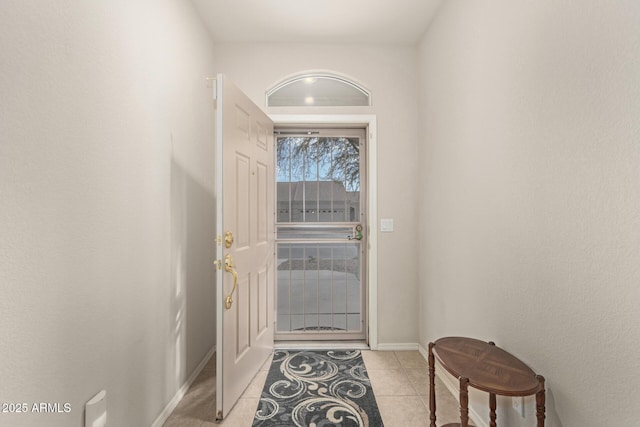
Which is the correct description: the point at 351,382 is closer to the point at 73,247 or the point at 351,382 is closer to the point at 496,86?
the point at 73,247

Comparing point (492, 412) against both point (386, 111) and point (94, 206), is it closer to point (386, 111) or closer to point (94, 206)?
point (94, 206)

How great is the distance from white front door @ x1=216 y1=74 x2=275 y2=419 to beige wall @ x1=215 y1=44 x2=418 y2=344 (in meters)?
0.61

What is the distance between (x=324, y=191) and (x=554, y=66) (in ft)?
6.59

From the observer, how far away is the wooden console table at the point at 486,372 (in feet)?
3.65

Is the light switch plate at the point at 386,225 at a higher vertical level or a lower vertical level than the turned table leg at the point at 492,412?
higher

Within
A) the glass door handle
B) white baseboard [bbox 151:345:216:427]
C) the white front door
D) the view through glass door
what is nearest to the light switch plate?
→ the view through glass door

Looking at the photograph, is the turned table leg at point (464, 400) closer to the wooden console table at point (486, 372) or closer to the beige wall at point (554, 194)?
the wooden console table at point (486, 372)

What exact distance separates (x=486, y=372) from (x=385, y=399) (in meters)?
0.98

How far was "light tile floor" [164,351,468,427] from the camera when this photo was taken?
1.75m

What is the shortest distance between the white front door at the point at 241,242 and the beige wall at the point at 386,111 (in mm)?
606

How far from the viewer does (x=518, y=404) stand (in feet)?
4.44

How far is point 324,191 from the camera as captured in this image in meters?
2.94

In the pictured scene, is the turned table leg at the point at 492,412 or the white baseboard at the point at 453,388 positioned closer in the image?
the turned table leg at the point at 492,412

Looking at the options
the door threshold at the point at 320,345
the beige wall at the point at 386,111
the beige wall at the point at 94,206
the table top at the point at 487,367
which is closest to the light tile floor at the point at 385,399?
the beige wall at the point at 94,206
